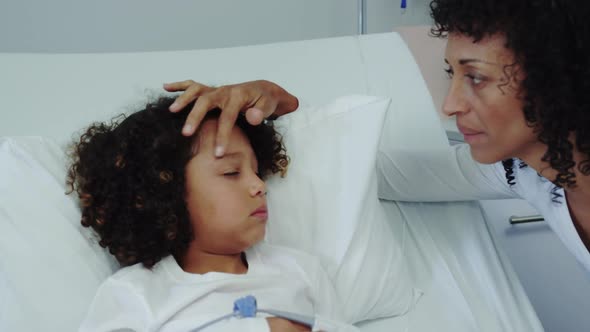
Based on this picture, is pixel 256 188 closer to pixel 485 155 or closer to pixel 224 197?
pixel 224 197

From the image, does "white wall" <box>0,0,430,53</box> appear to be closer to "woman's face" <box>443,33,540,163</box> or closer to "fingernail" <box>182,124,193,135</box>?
"fingernail" <box>182,124,193,135</box>

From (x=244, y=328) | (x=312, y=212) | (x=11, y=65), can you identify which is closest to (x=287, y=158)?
(x=312, y=212)

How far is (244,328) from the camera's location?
34.7 inches

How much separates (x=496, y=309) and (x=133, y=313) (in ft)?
2.40

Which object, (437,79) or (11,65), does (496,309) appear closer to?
(437,79)

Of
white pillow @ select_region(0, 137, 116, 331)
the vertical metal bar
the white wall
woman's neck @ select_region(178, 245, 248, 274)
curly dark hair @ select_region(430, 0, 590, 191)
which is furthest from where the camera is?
the vertical metal bar

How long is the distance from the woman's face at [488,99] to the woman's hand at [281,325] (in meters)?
0.41

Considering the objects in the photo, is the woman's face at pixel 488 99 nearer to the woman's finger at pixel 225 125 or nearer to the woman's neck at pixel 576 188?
the woman's neck at pixel 576 188

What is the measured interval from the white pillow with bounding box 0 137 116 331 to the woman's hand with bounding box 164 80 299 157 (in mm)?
257

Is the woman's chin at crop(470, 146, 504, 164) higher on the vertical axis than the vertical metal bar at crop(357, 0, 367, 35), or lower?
lower

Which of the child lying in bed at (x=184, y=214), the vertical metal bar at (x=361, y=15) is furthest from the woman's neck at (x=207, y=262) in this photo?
the vertical metal bar at (x=361, y=15)

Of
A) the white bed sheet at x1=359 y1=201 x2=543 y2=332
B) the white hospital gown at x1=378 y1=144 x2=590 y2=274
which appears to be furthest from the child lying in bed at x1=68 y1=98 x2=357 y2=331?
the white hospital gown at x1=378 y1=144 x2=590 y2=274

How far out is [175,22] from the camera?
209 centimetres

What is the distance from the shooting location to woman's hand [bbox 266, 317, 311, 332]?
0.91m
